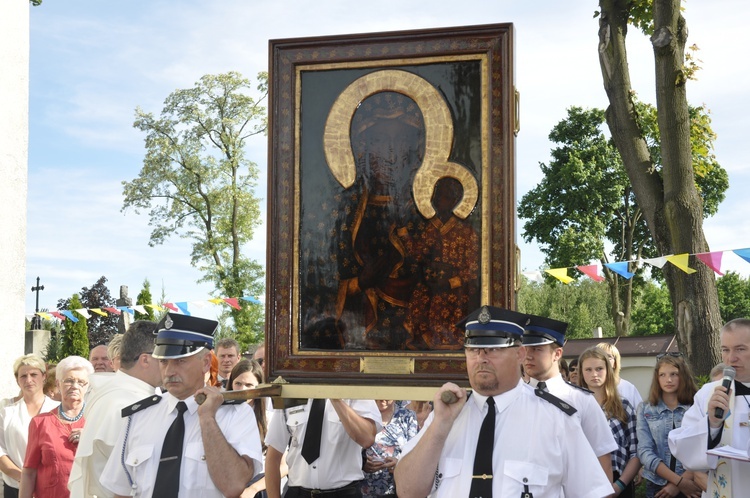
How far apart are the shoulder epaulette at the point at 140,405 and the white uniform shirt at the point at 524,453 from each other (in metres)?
1.43

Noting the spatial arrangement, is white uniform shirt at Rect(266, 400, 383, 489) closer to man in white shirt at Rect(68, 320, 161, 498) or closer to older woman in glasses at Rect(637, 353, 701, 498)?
man in white shirt at Rect(68, 320, 161, 498)

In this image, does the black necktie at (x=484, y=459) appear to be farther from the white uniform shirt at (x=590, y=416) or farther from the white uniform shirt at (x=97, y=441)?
the white uniform shirt at (x=97, y=441)

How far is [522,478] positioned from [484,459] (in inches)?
7.1

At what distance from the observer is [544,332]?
5445mm

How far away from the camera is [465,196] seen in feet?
15.3

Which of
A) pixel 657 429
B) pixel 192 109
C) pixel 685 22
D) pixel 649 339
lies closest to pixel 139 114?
pixel 192 109

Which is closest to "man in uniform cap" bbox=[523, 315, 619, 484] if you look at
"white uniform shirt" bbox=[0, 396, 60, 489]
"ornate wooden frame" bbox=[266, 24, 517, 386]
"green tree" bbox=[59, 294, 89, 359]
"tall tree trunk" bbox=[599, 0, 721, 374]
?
"ornate wooden frame" bbox=[266, 24, 517, 386]

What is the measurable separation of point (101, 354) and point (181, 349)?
13.5 ft

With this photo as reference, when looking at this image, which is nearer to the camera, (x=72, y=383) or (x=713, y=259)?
(x=72, y=383)

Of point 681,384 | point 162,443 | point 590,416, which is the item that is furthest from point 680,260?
point 162,443

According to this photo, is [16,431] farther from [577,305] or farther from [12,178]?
[577,305]

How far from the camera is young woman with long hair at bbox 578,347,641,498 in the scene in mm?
7211

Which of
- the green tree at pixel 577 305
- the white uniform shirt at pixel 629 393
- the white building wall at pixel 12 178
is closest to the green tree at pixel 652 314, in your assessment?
the green tree at pixel 577 305

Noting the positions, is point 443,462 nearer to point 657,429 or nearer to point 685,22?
point 657,429
